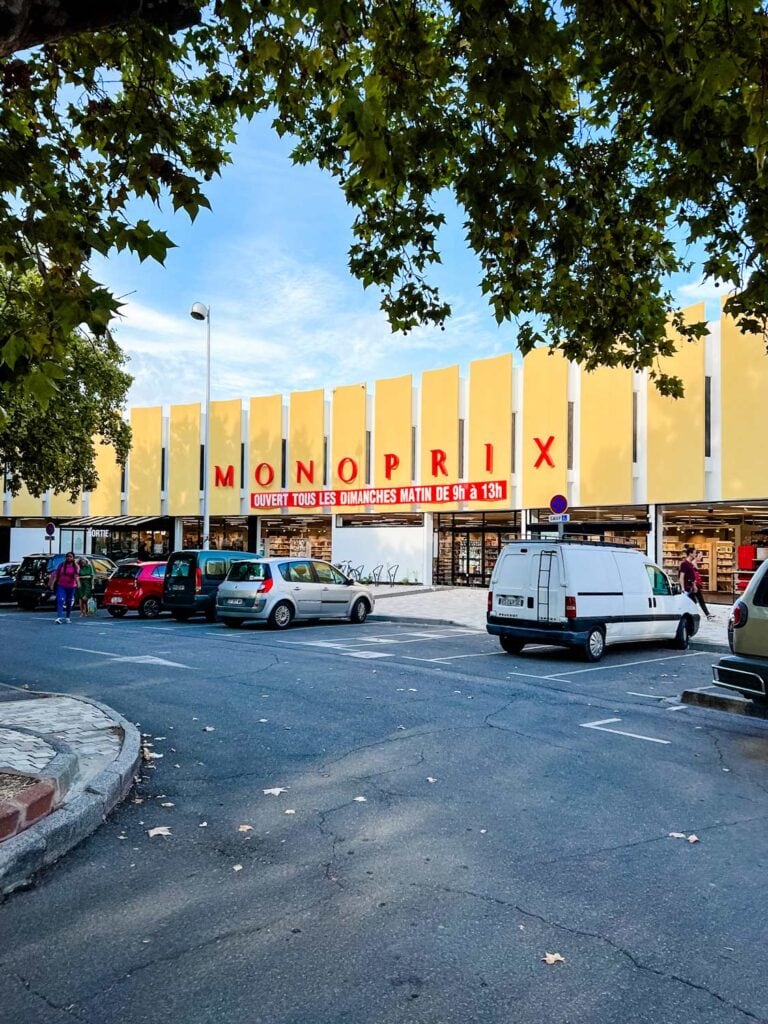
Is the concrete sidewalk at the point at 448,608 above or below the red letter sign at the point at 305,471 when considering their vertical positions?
below

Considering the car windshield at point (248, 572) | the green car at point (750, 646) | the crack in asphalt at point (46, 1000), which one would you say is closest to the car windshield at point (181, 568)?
the car windshield at point (248, 572)

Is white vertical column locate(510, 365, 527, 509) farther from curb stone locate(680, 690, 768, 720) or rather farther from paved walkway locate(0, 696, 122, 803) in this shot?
paved walkway locate(0, 696, 122, 803)

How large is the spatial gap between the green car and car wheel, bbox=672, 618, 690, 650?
8.23m

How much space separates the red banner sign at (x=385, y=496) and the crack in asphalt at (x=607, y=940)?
81.2 feet

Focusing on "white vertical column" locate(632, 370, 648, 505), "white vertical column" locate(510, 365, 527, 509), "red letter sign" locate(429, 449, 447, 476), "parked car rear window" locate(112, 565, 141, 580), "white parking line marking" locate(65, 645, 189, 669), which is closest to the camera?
"white parking line marking" locate(65, 645, 189, 669)

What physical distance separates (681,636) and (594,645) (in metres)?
3.24

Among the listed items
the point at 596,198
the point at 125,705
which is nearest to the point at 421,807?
the point at 125,705

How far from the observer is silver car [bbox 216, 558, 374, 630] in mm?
17484

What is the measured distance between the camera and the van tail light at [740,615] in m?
7.19

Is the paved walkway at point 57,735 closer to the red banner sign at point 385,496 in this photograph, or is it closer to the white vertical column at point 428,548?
the red banner sign at point 385,496

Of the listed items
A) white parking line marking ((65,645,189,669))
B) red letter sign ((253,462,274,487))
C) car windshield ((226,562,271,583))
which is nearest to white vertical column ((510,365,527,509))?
red letter sign ((253,462,274,487))

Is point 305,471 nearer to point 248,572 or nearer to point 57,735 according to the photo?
point 248,572

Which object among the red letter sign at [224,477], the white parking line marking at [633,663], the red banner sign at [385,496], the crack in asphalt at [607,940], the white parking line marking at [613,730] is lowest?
the white parking line marking at [633,663]

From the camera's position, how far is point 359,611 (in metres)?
19.8
